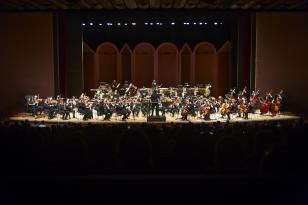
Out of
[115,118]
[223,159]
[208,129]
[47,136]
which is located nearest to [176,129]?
[208,129]

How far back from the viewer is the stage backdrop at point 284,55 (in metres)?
12.0

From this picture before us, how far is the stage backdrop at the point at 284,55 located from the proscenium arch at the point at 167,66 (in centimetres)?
385

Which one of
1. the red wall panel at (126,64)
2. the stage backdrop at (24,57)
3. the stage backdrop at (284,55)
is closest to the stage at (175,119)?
the stage backdrop at (24,57)

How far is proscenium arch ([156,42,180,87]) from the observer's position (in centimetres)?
1512

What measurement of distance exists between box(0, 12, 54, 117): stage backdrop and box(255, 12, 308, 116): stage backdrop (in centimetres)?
690

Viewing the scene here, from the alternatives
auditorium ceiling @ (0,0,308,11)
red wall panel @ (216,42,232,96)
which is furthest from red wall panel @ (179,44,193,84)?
auditorium ceiling @ (0,0,308,11)

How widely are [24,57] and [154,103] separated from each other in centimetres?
511

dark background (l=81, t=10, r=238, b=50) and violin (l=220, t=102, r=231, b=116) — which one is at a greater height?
dark background (l=81, t=10, r=238, b=50)

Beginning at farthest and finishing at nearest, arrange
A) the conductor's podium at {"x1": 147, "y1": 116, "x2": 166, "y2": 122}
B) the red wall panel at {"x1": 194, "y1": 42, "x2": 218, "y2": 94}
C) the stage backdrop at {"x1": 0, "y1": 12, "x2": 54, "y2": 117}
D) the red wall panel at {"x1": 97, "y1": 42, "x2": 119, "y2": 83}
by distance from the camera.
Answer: the red wall panel at {"x1": 97, "y1": 42, "x2": 119, "y2": 83}
the red wall panel at {"x1": 194, "y1": 42, "x2": 218, "y2": 94}
the stage backdrop at {"x1": 0, "y1": 12, "x2": 54, "y2": 117}
the conductor's podium at {"x1": 147, "y1": 116, "x2": 166, "y2": 122}

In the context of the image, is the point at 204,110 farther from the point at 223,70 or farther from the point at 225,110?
the point at 223,70

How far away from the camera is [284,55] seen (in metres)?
12.1

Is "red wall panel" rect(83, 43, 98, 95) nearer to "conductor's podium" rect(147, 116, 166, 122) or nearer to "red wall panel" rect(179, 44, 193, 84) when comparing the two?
"red wall panel" rect(179, 44, 193, 84)

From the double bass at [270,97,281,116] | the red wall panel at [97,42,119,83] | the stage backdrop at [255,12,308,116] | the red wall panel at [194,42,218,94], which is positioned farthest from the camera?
the red wall panel at [97,42,119,83]

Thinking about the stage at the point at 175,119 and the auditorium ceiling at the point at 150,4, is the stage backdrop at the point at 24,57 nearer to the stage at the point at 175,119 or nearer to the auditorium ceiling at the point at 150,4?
the stage at the point at 175,119
